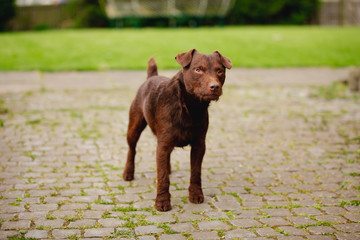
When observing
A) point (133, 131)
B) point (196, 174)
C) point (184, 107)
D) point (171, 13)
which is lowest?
point (196, 174)

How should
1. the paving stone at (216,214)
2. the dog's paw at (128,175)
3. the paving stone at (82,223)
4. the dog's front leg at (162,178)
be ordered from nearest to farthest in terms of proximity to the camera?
the paving stone at (82,223) → the paving stone at (216,214) → the dog's front leg at (162,178) → the dog's paw at (128,175)

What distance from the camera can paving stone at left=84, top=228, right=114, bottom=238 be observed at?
389 centimetres

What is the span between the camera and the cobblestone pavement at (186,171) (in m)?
4.11

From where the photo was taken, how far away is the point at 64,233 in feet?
12.8

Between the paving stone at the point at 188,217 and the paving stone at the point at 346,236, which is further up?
the paving stone at the point at 346,236

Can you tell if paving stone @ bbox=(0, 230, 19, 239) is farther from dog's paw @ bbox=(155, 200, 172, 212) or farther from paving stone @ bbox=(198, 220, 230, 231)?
paving stone @ bbox=(198, 220, 230, 231)

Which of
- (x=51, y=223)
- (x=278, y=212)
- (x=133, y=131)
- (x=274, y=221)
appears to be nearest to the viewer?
(x=51, y=223)

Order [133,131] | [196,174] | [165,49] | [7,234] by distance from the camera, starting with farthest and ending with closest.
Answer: [165,49] → [133,131] → [196,174] → [7,234]

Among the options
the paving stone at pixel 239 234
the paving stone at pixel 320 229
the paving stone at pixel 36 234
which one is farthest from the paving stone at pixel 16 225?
the paving stone at pixel 320 229

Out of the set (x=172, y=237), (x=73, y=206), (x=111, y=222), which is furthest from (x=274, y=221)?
(x=73, y=206)

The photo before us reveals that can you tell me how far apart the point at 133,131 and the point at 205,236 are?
5.68ft

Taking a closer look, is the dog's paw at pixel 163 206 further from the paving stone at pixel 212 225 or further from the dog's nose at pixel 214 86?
the dog's nose at pixel 214 86

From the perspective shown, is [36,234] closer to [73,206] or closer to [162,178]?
[73,206]

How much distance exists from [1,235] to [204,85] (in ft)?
7.37
